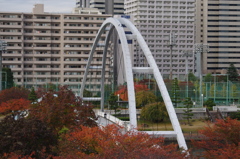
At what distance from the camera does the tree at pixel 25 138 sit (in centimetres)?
1597

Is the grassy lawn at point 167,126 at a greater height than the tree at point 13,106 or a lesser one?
lesser

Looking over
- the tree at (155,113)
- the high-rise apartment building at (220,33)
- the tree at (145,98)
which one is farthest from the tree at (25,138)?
the high-rise apartment building at (220,33)

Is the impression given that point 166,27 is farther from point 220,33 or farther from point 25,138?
point 25,138

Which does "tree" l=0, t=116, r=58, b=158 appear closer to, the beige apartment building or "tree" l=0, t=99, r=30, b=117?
"tree" l=0, t=99, r=30, b=117

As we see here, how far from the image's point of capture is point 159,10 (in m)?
90.4

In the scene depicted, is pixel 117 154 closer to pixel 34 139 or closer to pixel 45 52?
pixel 34 139

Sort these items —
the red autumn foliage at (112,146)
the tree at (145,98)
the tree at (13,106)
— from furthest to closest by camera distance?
the tree at (145,98) < the tree at (13,106) < the red autumn foliage at (112,146)

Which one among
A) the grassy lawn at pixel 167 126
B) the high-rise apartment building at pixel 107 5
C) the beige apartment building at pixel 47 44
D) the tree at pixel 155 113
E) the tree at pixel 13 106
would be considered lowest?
the grassy lawn at pixel 167 126

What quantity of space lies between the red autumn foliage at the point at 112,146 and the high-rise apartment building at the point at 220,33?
7629cm

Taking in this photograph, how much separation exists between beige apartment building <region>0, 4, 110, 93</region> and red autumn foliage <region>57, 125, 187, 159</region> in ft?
175

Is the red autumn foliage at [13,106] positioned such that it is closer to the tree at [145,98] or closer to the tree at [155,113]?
the tree at [155,113]

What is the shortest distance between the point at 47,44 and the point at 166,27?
29026 mm

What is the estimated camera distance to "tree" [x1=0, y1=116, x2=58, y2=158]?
15969mm

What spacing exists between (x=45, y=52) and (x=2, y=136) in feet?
185
